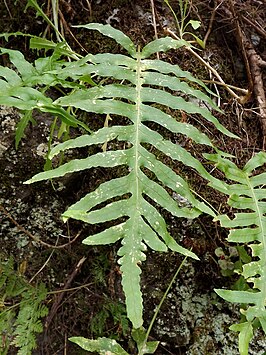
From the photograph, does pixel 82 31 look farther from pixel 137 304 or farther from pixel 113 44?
pixel 137 304

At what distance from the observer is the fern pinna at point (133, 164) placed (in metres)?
1.12

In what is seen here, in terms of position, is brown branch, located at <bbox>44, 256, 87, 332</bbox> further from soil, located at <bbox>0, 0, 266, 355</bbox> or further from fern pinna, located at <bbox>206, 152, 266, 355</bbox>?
fern pinna, located at <bbox>206, 152, 266, 355</bbox>

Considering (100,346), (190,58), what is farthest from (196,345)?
(190,58)

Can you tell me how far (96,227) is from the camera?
180cm

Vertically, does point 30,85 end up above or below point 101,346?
above

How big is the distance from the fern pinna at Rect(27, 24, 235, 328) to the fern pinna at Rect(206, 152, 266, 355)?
0.62ft

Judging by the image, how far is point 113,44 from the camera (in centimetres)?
205

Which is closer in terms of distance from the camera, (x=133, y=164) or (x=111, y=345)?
(x=133, y=164)

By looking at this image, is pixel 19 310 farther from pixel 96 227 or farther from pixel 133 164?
pixel 133 164

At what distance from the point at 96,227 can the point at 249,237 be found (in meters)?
0.62

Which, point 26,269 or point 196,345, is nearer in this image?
point 196,345

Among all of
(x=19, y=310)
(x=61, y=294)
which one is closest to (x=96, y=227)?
(x=61, y=294)

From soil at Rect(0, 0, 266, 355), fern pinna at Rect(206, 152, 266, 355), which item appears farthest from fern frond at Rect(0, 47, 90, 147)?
fern pinna at Rect(206, 152, 266, 355)

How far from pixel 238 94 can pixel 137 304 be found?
1322 mm
